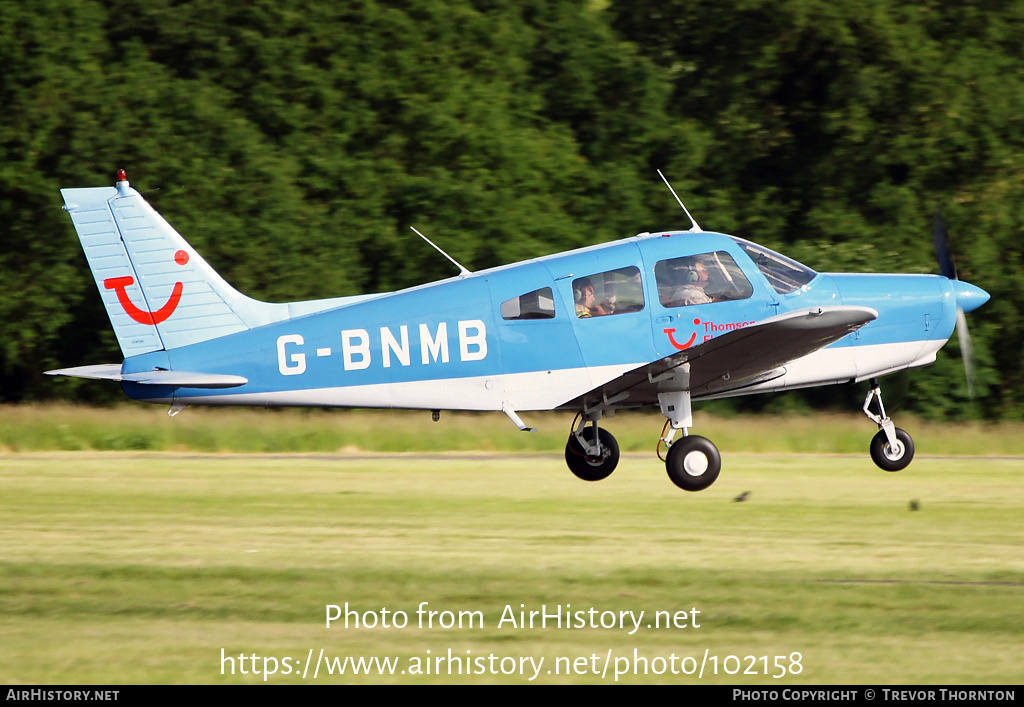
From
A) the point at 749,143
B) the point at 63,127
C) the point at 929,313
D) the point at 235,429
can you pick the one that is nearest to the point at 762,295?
the point at 929,313

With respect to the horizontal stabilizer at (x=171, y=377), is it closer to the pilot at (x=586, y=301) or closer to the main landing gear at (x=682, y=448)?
the pilot at (x=586, y=301)

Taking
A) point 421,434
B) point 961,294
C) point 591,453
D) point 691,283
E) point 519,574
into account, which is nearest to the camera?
point 519,574

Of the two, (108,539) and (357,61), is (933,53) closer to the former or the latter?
(357,61)

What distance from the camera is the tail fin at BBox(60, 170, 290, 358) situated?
8.88m

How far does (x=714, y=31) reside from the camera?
2188cm

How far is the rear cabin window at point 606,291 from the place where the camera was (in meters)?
9.07

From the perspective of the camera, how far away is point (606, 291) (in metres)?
9.09

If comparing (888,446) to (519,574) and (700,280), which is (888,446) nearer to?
(700,280)

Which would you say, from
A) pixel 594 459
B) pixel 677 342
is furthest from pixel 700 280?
pixel 594 459

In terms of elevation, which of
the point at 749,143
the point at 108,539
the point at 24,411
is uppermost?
the point at 749,143

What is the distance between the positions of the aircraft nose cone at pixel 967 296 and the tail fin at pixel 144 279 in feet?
21.0

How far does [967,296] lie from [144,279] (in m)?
7.36

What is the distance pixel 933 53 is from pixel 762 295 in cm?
1297

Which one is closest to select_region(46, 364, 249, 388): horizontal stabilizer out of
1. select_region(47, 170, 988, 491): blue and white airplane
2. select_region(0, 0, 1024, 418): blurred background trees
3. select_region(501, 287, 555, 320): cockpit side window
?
select_region(47, 170, 988, 491): blue and white airplane
